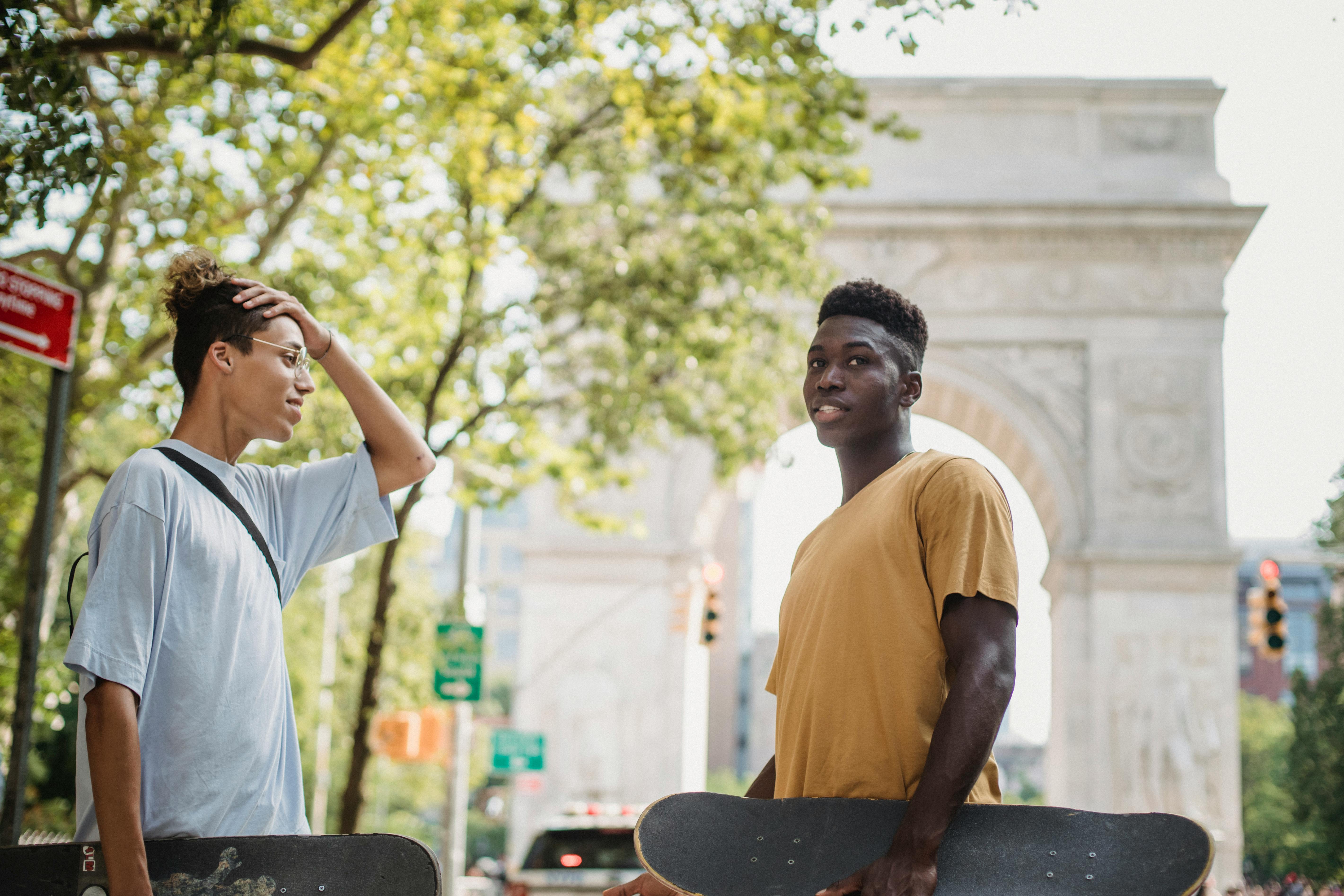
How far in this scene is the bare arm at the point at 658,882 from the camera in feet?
9.44

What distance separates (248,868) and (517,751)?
18137 mm

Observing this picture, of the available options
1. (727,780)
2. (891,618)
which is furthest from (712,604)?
(727,780)

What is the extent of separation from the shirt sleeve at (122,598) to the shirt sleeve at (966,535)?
1523mm

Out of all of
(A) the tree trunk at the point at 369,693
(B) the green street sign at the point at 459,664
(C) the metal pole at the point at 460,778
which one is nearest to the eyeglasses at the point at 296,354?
(A) the tree trunk at the point at 369,693

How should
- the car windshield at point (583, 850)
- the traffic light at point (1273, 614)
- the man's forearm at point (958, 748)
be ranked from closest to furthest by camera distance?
the man's forearm at point (958, 748) → the car windshield at point (583, 850) → the traffic light at point (1273, 614)

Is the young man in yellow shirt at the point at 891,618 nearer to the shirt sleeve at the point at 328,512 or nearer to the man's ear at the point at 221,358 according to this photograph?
the shirt sleeve at the point at 328,512

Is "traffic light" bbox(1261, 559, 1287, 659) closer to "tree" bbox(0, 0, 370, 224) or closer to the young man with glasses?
"tree" bbox(0, 0, 370, 224)

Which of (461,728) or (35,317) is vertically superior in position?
(35,317)

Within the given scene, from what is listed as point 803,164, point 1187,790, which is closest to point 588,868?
point 803,164

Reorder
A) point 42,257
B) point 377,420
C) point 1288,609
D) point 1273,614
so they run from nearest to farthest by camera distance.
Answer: point 377,420, point 42,257, point 1273,614, point 1288,609

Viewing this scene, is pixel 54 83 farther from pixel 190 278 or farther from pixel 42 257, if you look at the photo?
pixel 42 257

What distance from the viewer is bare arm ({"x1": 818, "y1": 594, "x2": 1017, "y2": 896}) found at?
2.31m

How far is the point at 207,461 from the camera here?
290cm

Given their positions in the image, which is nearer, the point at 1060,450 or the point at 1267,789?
the point at 1060,450
